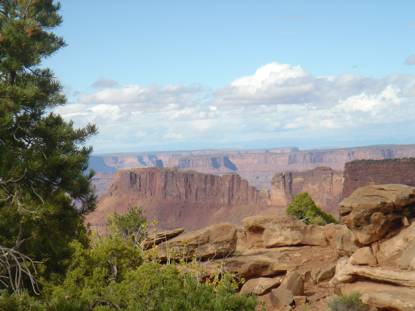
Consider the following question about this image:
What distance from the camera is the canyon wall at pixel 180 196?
158 m

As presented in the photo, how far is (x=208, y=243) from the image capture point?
2578cm

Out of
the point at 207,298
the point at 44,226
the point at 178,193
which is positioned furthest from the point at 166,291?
the point at 178,193

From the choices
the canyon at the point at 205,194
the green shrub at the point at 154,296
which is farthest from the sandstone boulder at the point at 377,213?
the canyon at the point at 205,194

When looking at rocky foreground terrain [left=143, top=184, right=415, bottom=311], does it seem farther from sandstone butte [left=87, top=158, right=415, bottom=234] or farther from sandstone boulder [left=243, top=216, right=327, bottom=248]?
sandstone butte [left=87, top=158, right=415, bottom=234]

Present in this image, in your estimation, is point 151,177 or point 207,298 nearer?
point 207,298

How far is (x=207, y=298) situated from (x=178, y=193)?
159 meters

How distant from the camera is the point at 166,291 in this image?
34.5 feet

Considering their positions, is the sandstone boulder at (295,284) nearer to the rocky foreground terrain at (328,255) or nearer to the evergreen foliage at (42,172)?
the rocky foreground terrain at (328,255)

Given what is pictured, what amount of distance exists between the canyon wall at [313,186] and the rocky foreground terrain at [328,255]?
4581 inches

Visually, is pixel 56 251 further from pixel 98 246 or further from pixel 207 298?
pixel 207 298

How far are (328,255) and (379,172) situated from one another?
72774 millimetres

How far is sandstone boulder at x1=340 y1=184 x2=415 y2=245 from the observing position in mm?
21141

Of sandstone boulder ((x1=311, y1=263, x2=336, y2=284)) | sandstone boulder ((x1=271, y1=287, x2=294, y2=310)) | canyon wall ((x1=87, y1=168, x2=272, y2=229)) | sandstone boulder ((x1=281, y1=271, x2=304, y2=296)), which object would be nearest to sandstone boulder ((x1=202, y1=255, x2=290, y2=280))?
sandstone boulder ((x1=311, y1=263, x2=336, y2=284))

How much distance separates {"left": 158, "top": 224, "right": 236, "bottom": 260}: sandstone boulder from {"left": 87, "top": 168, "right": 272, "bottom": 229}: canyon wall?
129403 millimetres
